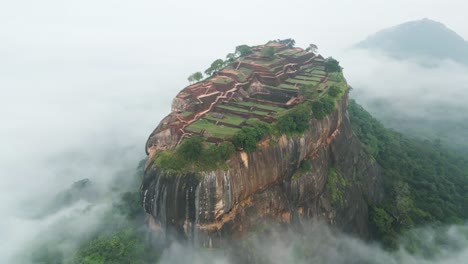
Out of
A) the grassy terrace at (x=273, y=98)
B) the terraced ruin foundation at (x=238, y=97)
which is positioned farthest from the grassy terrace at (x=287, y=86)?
the grassy terrace at (x=273, y=98)

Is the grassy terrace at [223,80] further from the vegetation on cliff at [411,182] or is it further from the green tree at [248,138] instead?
the vegetation on cliff at [411,182]

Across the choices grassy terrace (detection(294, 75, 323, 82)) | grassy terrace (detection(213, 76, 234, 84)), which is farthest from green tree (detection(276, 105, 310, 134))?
grassy terrace (detection(294, 75, 323, 82))

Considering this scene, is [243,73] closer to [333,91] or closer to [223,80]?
[223,80]

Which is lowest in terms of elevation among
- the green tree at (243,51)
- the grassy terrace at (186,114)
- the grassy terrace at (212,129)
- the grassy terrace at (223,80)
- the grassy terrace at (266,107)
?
the grassy terrace at (212,129)

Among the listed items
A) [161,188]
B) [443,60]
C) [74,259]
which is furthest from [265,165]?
[443,60]

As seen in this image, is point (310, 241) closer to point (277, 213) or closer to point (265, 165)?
point (277, 213)

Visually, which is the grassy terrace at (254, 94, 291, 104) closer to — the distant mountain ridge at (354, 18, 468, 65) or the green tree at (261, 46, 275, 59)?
the green tree at (261, 46, 275, 59)

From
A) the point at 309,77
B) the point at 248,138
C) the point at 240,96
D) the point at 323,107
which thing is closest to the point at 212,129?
the point at 248,138
